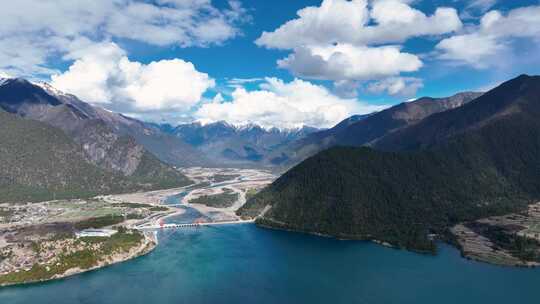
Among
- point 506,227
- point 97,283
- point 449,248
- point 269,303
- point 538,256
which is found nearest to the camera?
point 269,303

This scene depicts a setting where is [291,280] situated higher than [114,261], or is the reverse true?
[114,261]

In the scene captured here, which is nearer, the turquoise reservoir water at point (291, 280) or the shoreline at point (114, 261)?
the turquoise reservoir water at point (291, 280)

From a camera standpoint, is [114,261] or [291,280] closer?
[291,280]

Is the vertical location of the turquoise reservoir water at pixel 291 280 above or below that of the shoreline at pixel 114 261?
below

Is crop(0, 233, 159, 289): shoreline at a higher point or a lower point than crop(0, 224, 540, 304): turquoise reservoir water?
higher

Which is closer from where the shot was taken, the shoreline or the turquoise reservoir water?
the turquoise reservoir water

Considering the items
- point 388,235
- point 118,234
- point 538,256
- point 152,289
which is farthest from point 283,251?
point 538,256

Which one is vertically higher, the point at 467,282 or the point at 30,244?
the point at 30,244

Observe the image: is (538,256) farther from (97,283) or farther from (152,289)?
(97,283)
